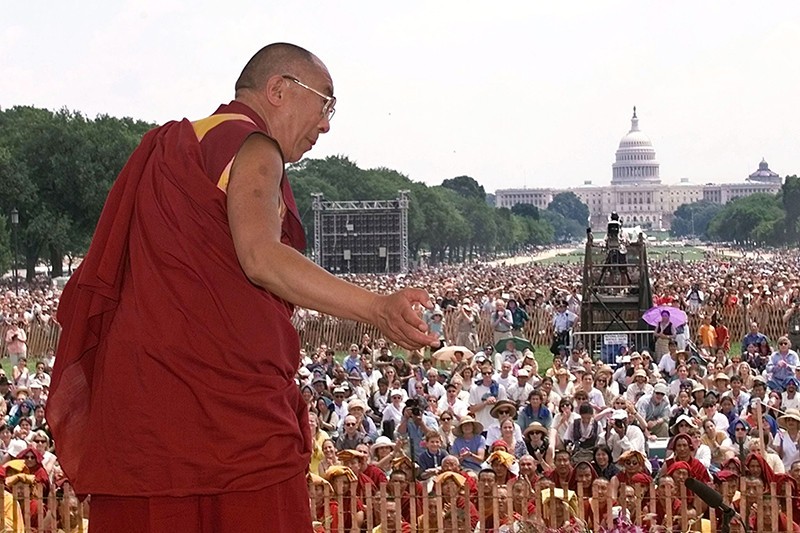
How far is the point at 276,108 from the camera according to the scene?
3.38m

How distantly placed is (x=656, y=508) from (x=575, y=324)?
18318mm

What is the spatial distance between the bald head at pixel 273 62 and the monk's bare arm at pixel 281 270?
0.32 m

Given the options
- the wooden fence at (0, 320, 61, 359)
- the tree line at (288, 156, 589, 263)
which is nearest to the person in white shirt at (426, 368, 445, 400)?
the wooden fence at (0, 320, 61, 359)

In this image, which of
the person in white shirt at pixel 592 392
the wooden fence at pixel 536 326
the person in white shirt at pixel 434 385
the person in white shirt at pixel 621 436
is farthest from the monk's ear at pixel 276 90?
the wooden fence at pixel 536 326

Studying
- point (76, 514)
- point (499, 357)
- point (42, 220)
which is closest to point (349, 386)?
point (499, 357)

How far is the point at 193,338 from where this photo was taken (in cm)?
313

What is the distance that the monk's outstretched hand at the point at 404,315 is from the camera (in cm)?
298

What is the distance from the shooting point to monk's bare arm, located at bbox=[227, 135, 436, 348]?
3.00m

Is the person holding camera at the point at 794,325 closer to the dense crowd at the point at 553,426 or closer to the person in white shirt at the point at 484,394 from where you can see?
the dense crowd at the point at 553,426

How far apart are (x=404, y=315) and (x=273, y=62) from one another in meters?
0.76

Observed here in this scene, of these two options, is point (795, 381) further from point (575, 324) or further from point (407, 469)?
point (575, 324)

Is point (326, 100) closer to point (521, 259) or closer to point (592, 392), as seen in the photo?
point (592, 392)

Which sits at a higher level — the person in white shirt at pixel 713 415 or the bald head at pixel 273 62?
the bald head at pixel 273 62

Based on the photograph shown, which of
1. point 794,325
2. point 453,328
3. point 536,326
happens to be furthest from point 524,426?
point 536,326
